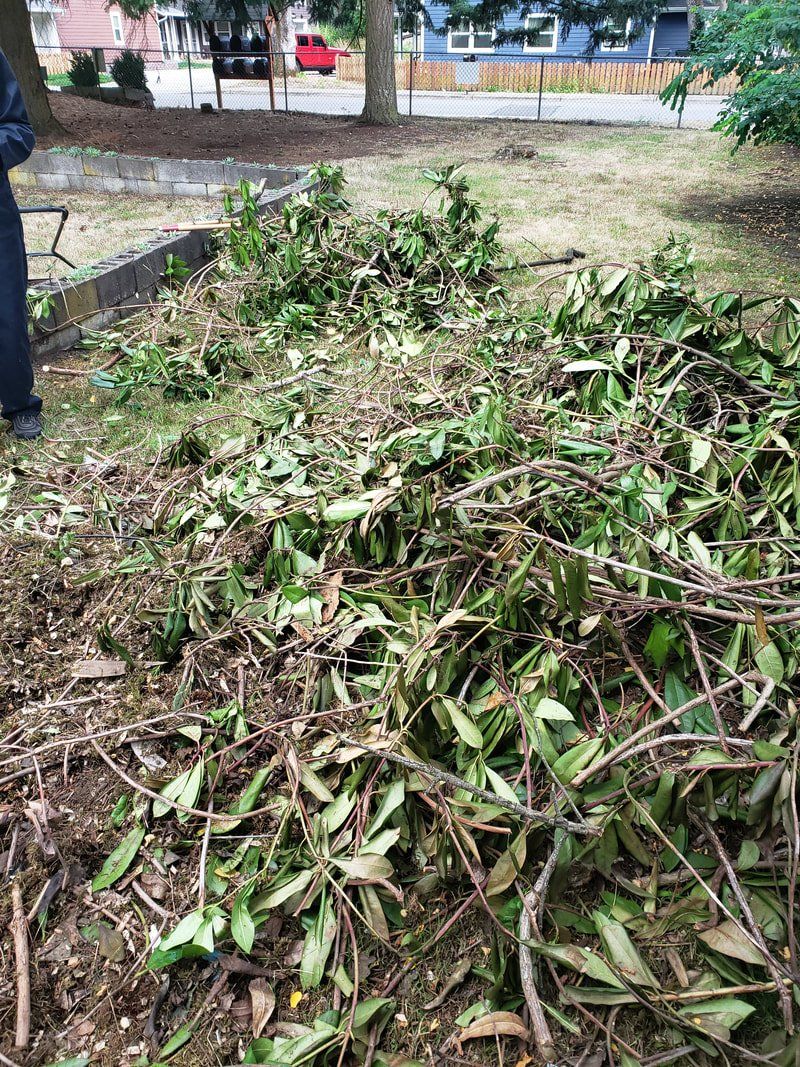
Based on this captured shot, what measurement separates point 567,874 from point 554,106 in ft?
70.2

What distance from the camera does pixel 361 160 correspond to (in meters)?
11.5

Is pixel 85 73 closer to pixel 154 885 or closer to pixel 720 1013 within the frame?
pixel 154 885

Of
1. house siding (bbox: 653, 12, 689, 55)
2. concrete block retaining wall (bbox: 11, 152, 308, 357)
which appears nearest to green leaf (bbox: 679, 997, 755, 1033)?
concrete block retaining wall (bbox: 11, 152, 308, 357)

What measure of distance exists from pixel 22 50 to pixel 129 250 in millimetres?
8288

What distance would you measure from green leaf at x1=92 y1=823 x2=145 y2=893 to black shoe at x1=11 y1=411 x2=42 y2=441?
2492 millimetres

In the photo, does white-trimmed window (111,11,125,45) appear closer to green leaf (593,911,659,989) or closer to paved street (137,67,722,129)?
paved street (137,67,722,129)

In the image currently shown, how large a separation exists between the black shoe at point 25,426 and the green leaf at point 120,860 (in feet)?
8.18

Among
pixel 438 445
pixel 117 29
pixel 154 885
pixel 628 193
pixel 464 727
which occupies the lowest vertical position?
pixel 154 885

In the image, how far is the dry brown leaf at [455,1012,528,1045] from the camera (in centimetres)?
157

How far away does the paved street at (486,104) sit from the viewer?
17.1 metres

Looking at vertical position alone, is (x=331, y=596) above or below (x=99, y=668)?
Result: above

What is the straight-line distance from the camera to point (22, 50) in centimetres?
1155

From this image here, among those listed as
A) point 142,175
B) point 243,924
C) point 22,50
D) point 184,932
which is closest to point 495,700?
point 243,924

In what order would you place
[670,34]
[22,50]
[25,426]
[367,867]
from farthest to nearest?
[670,34] → [22,50] → [25,426] → [367,867]
